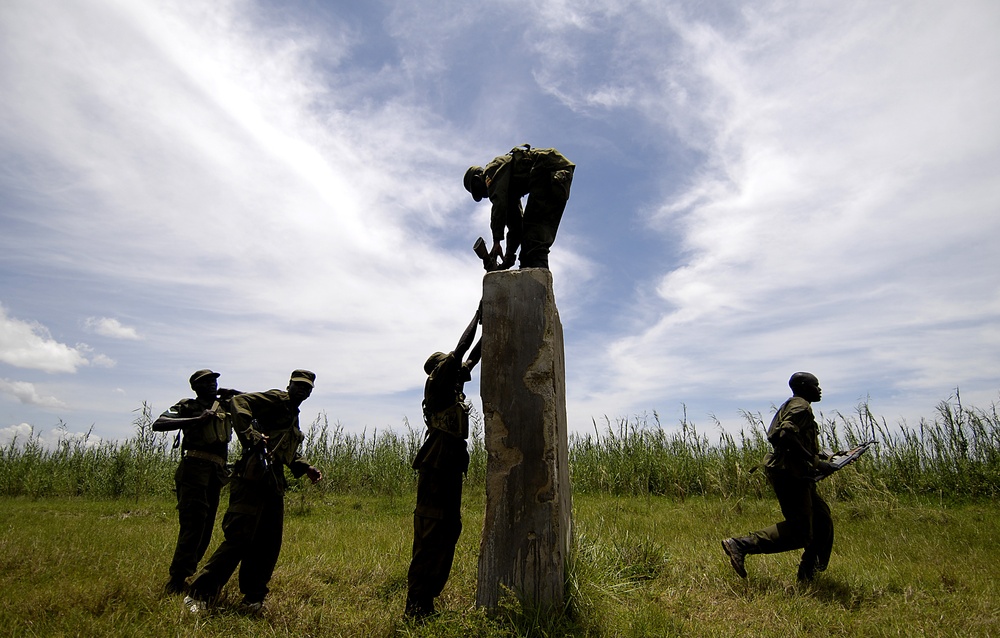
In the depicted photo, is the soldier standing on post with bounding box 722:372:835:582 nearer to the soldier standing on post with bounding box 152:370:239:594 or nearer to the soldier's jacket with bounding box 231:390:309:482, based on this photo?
the soldier's jacket with bounding box 231:390:309:482

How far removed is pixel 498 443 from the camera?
3.89 meters

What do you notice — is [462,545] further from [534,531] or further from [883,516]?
[883,516]

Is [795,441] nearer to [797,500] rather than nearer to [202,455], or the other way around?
[797,500]

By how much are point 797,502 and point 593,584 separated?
209 centimetres

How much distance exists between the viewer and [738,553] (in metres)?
4.97

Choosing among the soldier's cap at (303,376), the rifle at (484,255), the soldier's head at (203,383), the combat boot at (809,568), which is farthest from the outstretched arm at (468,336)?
the combat boot at (809,568)

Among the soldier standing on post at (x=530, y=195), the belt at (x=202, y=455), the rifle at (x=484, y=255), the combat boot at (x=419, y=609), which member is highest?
the soldier standing on post at (x=530, y=195)

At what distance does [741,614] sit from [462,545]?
3041mm

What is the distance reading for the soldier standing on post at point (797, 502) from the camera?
4871 millimetres

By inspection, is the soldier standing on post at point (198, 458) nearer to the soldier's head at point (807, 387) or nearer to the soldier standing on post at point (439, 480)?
the soldier standing on post at point (439, 480)

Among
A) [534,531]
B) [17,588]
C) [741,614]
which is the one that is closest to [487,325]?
[534,531]

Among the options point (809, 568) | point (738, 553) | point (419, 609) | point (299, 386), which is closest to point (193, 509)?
point (299, 386)

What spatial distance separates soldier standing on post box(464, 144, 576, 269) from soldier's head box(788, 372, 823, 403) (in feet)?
8.57

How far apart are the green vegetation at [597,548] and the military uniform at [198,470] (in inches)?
18.7
